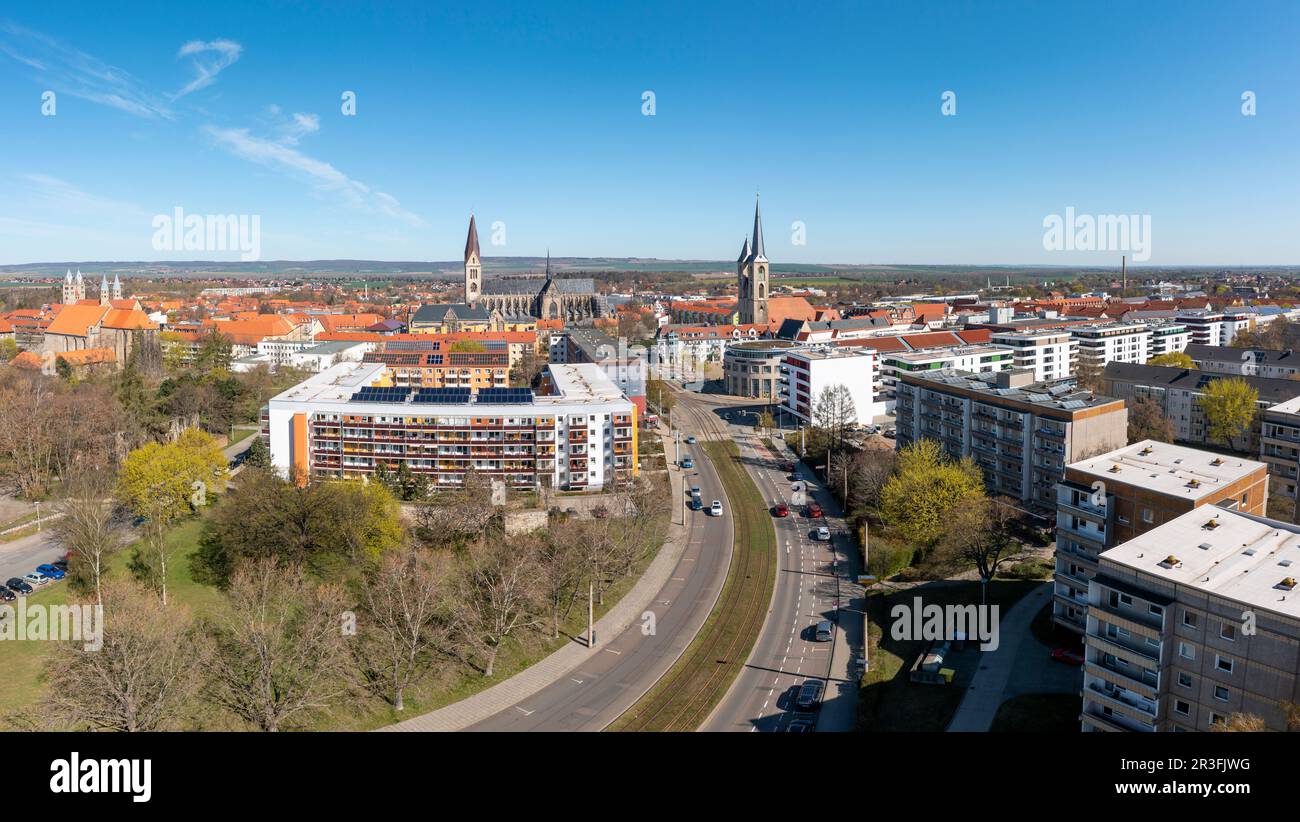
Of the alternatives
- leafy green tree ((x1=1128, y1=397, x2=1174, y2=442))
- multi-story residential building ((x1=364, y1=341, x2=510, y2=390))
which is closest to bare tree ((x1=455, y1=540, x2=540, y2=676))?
leafy green tree ((x1=1128, y1=397, x2=1174, y2=442))

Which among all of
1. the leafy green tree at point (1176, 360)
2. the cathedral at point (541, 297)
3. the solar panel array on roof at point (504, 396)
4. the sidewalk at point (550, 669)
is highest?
the cathedral at point (541, 297)

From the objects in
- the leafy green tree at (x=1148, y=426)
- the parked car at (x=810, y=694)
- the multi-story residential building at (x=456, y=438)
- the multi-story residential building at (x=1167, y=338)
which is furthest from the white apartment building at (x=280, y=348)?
the multi-story residential building at (x=1167, y=338)

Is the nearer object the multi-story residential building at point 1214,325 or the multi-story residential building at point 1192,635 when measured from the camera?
the multi-story residential building at point 1192,635

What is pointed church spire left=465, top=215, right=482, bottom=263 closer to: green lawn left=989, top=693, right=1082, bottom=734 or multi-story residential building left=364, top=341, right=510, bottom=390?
multi-story residential building left=364, top=341, right=510, bottom=390

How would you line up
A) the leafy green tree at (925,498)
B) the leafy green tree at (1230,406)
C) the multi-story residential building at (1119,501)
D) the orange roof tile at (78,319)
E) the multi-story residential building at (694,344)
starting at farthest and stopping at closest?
the multi-story residential building at (694,344) < the orange roof tile at (78,319) < the leafy green tree at (1230,406) < the leafy green tree at (925,498) < the multi-story residential building at (1119,501)

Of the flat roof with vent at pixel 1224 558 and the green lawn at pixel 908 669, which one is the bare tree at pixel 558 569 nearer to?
the green lawn at pixel 908 669

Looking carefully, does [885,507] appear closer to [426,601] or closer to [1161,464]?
[1161,464]
